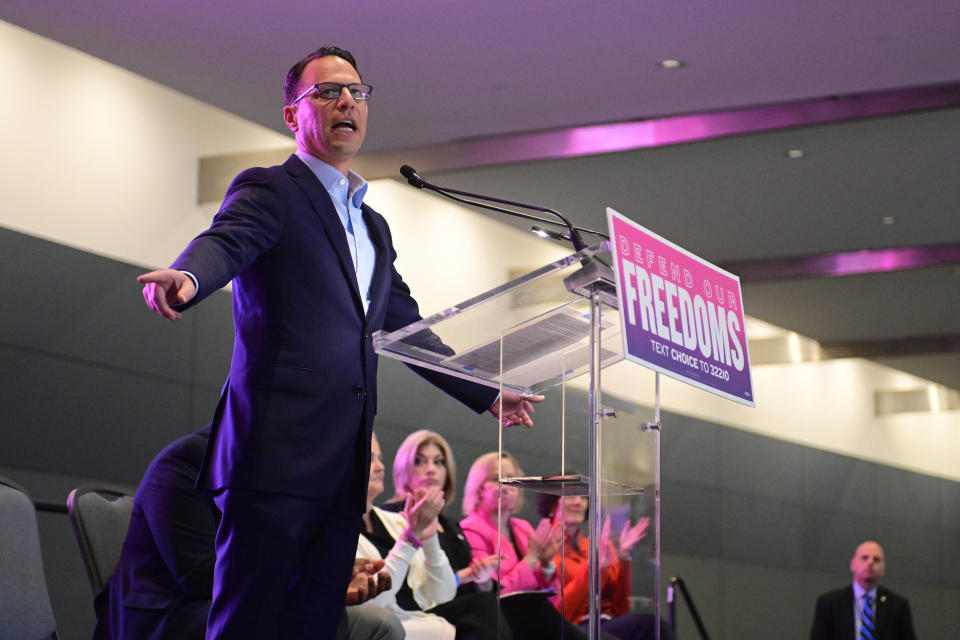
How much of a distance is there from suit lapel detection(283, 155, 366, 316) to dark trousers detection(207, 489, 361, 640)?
14.2 inches

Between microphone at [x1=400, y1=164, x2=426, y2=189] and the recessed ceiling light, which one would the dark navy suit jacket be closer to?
microphone at [x1=400, y1=164, x2=426, y2=189]

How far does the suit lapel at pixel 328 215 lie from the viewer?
2045 mm

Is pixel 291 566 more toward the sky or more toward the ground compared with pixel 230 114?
more toward the ground

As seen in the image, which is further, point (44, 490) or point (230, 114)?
point (230, 114)

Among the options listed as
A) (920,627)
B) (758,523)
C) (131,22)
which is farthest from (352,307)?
(920,627)

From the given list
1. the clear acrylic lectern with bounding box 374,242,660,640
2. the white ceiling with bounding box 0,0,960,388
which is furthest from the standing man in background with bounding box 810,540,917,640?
the clear acrylic lectern with bounding box 374,242,660,640

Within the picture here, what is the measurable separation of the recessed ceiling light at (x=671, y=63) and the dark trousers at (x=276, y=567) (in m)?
3.91

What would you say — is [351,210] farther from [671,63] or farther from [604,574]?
[671,63]

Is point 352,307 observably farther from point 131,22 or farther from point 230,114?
point 230,114

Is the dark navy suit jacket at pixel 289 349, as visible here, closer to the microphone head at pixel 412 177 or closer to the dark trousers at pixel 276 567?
the dark trousers at pixel 276 567

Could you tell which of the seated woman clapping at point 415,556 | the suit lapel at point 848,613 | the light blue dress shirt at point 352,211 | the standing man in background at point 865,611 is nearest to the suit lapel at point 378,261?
the light blue dress shirt at point 352,211

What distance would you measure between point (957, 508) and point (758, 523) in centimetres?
243

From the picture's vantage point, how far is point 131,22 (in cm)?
520

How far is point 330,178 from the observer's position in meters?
2.15
